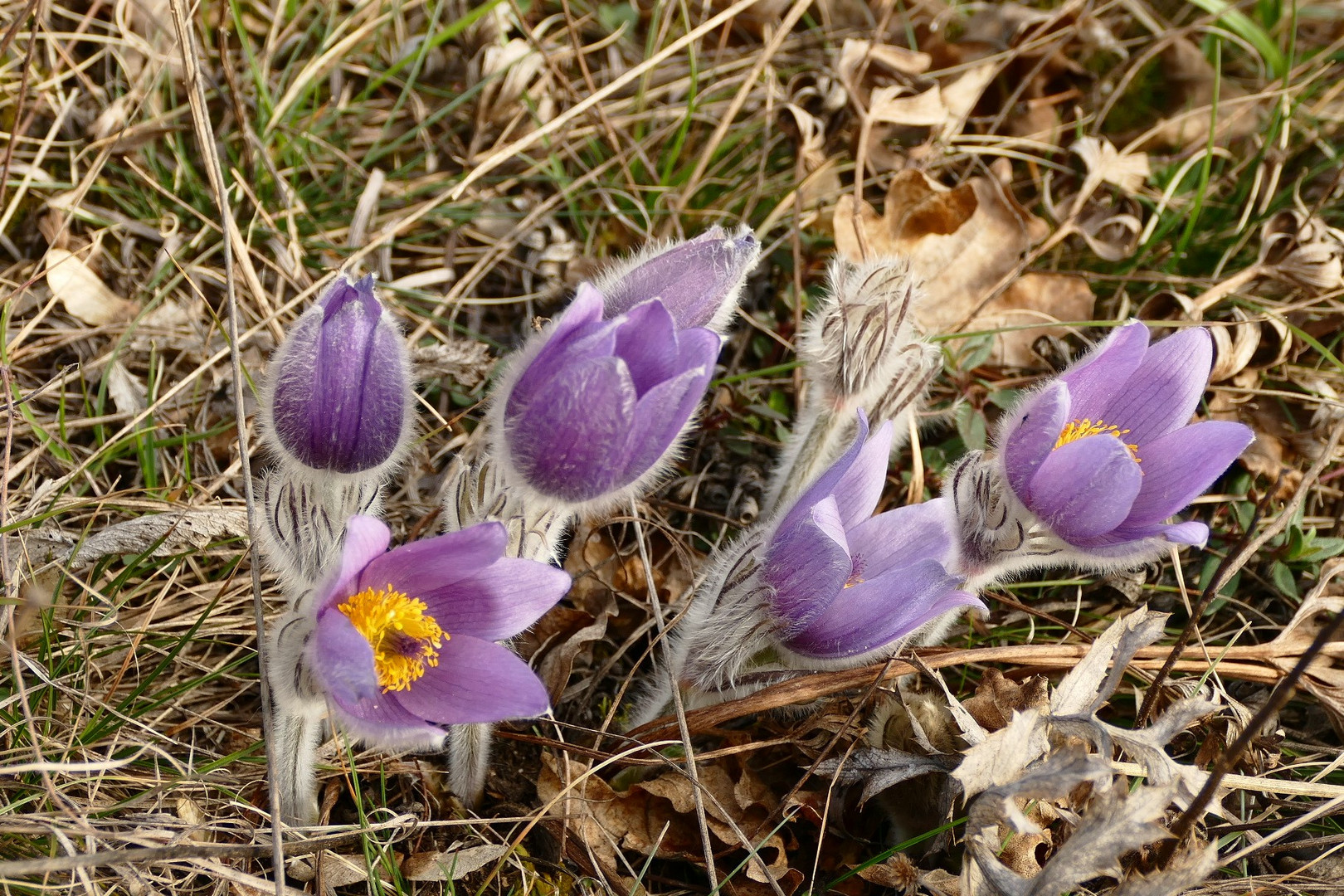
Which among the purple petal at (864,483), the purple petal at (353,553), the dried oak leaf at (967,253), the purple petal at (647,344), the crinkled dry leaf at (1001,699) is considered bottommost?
the crinkled dry leaf at (1001,699)

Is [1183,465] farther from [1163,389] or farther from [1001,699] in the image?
[1001,699]

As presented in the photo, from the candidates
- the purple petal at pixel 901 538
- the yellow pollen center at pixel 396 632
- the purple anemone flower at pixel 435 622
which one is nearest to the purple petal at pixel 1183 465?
the purple petal at pixel 901 538

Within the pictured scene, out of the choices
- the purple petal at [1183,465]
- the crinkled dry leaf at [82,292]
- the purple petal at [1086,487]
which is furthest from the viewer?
the crinkled dry leaf at [82,292]

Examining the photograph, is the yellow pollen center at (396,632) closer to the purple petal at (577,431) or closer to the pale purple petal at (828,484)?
the purple petal at (577,431)

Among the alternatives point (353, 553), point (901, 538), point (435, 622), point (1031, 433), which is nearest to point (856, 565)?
point (901, 538)

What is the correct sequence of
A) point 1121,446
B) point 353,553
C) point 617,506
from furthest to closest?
1. point 617,506
2. point 1121,446
3. point 353,553

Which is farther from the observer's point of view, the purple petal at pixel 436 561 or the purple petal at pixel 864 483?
the purple petal at pixel 864 483
